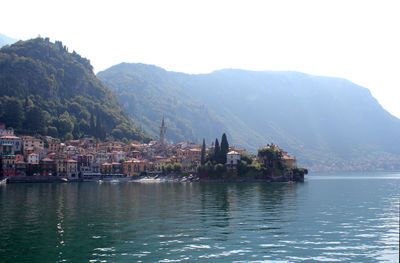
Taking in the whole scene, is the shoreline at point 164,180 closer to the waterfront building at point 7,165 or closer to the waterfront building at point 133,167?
the waterfront building at point 7,165

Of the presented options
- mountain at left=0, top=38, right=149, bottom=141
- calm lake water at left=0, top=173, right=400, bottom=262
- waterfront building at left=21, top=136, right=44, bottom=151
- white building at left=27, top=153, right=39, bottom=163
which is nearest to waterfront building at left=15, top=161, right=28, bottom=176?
white building at left=27, top=153, right=39, bottom=163

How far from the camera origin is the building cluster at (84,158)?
399 feet

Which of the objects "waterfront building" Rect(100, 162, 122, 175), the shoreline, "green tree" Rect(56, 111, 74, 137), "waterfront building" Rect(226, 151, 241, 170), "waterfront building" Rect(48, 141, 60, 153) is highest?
"green tree" Rect(56, 111, 74, 137)

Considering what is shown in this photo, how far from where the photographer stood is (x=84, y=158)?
139 meters

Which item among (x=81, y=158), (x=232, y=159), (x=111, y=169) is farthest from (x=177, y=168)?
(x=81, y=158)

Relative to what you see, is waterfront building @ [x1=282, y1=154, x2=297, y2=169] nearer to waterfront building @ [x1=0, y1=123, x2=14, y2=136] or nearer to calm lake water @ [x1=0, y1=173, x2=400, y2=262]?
calm lake water @ [x1=0, y1=173, x2=400, y2=262]

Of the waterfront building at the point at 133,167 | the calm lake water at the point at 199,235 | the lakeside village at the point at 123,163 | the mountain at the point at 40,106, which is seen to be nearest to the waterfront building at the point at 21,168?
the lakeside village at the point at 123,163

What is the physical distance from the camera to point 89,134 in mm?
178000

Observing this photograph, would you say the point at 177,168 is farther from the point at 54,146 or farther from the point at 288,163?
the point at 54,146

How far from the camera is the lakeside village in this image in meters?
118

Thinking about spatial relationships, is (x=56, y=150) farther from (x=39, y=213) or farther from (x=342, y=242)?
(x=342, y=242)

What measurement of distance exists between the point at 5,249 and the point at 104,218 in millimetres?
13306

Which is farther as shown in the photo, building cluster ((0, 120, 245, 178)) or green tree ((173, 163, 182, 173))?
green tree ((173, 163, 182, 173))

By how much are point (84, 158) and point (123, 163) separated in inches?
544
